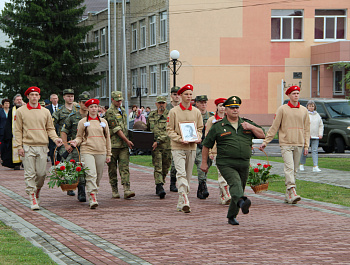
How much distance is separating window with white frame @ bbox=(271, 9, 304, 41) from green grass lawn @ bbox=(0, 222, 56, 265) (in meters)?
36.4

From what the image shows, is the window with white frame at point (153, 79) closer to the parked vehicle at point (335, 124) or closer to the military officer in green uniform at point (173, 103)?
the parked vehicle at point (335, 124)

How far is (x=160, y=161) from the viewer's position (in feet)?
42.8

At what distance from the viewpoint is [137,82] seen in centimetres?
5069

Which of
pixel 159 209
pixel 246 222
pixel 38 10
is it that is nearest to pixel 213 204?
pixel 159 209

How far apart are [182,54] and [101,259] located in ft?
117

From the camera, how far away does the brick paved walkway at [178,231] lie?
7.21 m

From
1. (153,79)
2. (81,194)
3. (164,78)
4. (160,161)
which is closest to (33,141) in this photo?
(81,194)

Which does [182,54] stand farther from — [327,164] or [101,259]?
[101,259]

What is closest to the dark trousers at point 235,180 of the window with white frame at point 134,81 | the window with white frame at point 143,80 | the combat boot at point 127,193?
the combat boot at point 127,193

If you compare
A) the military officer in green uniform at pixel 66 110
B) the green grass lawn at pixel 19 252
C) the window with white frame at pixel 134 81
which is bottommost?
the green grass lawn at pixel 19 252

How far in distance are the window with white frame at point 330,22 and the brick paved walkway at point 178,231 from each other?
3216 centimetres

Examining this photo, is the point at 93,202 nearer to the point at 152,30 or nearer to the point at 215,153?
the point at 215,153

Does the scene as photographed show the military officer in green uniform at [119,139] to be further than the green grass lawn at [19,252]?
Yes

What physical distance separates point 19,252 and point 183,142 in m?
4.16
